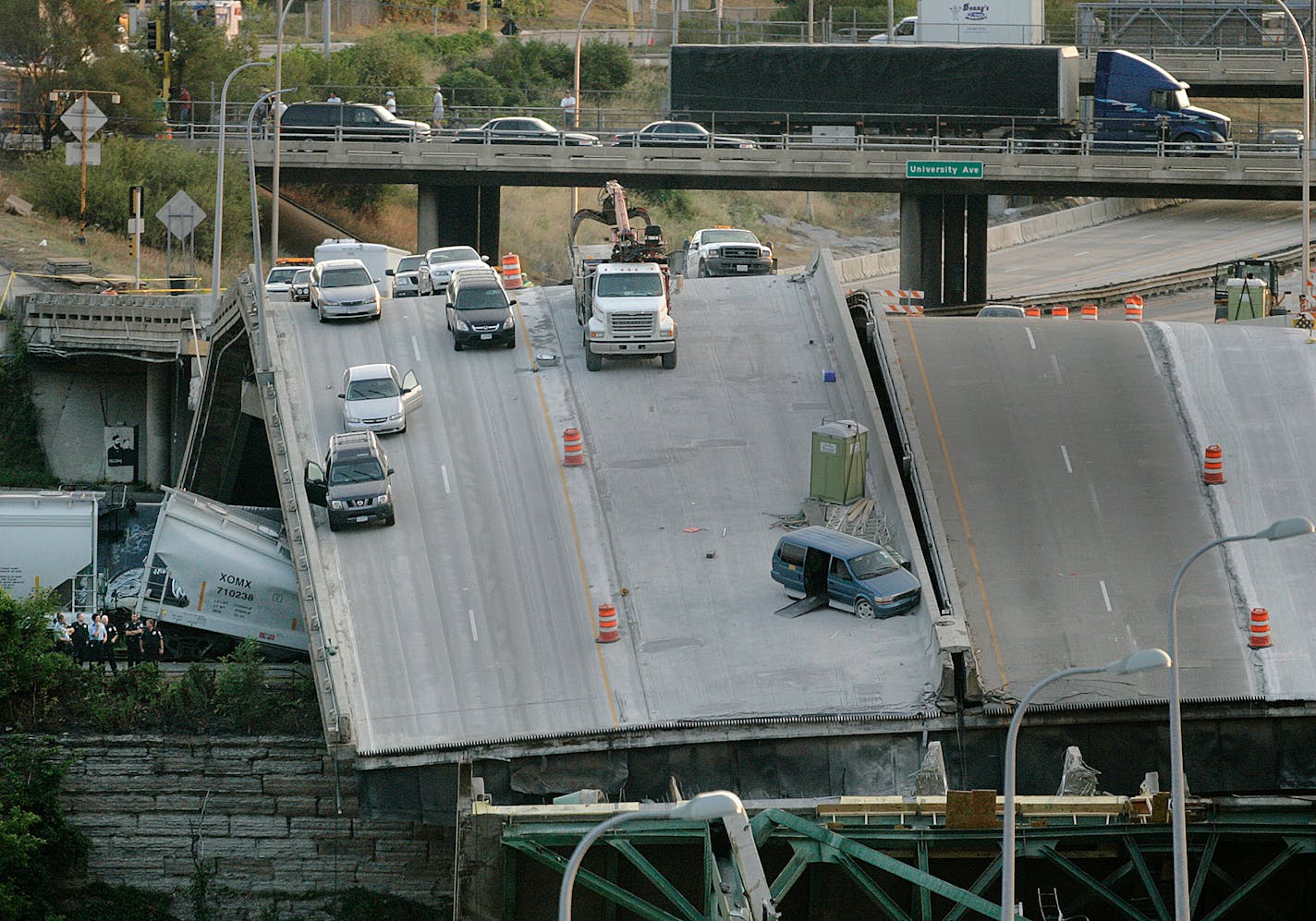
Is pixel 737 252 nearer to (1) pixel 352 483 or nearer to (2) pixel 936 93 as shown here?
(1) pixel 352 483

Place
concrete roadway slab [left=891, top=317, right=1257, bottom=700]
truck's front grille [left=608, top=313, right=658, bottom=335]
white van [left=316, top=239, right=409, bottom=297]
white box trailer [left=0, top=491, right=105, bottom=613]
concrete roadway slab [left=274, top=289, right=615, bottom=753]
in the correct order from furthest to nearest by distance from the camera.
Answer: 1. white van [left=316, top=239, right=409, bottom=297]
2. truck's front grille [left=608, top=313, right=658, bottom=335]
3. white box trailer [left=0, top=491, right=105, bottom=613]
4. concrete roadway slab [left=891, top=317, right=1257, bottom=700]
5. concrete roadway slab [left=274, top=289, right=615, bottom=753]

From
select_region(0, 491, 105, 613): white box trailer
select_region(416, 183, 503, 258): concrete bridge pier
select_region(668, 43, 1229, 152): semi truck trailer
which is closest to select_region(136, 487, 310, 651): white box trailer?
select_region(0, 491, 105, 613): white box trailer

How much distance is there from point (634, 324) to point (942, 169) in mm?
24249

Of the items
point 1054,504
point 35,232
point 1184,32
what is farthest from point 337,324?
point 1184,32

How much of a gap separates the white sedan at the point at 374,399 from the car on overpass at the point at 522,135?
25.6 meters

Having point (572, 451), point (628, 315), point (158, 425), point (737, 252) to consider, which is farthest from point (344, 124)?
point (572, 451)

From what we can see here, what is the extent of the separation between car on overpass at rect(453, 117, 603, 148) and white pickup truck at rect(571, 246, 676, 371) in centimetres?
2269

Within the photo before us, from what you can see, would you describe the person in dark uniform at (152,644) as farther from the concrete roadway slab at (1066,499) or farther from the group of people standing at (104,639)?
the concrete roadway slab at (1066,499)

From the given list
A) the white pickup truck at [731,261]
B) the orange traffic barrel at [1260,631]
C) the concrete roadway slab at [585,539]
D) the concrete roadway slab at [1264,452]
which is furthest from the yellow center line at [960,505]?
the white pickup truck at [731,261]

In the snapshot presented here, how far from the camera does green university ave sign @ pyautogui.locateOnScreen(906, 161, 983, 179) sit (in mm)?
62031

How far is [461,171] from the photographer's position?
63938 mm

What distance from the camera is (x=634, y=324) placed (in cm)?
4116

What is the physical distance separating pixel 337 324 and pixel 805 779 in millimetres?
19921

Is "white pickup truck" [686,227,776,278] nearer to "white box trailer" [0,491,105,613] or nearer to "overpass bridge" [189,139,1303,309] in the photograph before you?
"overpass bridge" [189,139,1303,309]
